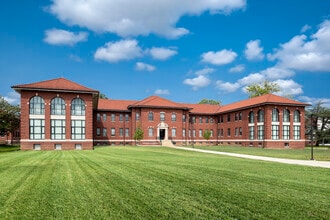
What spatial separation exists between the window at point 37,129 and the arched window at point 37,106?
110cm

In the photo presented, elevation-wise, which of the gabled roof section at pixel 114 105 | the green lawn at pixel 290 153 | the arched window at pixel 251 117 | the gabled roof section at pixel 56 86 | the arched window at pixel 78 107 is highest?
the gabled roof section at pixel 56 86

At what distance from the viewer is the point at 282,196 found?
7.30 meters

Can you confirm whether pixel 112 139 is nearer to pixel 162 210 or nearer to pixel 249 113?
pixel 249 113

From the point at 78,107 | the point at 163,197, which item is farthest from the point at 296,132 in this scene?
the point at 163,197

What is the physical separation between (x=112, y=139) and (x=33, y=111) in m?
19.5

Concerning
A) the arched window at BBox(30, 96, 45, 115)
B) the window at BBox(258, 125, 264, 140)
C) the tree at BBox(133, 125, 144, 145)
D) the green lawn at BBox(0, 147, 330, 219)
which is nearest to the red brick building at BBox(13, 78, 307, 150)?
the arched window at BBox(30, 96, 45, 115)

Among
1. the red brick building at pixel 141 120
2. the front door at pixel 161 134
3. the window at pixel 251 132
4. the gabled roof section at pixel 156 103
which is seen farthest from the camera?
the front door at pixel 161 134

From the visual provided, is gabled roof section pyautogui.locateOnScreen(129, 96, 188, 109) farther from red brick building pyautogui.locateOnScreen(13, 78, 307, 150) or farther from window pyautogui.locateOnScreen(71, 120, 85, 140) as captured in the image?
window pyautogui.locateOnScreen(71, 120, 85, 140)

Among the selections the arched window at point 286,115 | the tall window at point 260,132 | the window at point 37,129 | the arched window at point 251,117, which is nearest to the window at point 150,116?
the arched window at point 251,117

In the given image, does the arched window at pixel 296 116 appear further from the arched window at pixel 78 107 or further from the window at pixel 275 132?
the arched window at pixel 78 107

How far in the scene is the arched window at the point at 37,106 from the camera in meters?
36.9

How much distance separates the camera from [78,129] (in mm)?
38750

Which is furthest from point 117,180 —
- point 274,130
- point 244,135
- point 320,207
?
point 244,135

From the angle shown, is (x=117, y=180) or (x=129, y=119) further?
(x=129, y=119)
